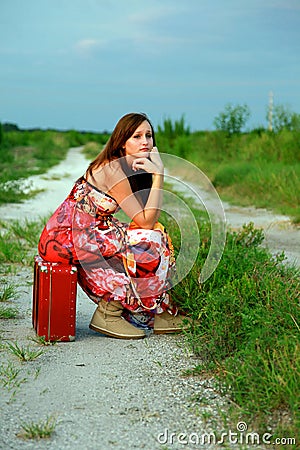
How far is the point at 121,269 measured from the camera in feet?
12.6

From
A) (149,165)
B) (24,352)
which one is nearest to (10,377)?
(24,352)

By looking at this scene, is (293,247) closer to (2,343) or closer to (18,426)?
(2,343)

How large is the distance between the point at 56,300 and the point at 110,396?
2.82 ft

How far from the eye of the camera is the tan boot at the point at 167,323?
3.90 m

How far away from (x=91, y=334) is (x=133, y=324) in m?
0.23

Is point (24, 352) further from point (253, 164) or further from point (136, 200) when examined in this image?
point (253, 164)

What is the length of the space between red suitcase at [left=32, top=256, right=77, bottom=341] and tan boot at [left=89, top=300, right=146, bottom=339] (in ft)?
0.54

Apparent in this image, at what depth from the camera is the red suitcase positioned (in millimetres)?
3693

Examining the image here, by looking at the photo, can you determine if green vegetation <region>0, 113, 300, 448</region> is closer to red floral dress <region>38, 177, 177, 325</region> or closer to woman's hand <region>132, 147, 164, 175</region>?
red floral dress <region>38, 177, 177, 325</region>

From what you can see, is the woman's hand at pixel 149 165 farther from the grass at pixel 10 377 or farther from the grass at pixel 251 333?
the grass at pixel 10 377

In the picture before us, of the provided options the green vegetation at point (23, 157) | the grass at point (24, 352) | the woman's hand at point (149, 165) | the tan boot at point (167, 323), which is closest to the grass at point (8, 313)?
the grass at point (24, 352)

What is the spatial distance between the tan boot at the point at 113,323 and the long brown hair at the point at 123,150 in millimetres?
573

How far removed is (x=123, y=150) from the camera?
388 cm

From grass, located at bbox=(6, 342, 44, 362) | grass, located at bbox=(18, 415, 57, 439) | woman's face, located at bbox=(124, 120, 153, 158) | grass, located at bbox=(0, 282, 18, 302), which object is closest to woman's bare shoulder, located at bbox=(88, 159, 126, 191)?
woman's face, located at bbox=(124, 120, 153, 158)
